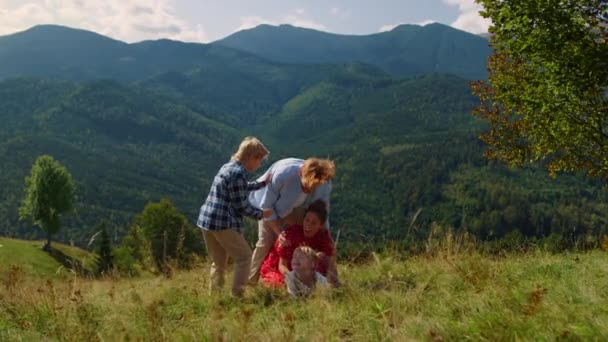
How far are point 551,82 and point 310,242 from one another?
10.8 m

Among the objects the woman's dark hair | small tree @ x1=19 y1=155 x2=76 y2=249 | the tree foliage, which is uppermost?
the tree foliage

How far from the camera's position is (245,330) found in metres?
4.24

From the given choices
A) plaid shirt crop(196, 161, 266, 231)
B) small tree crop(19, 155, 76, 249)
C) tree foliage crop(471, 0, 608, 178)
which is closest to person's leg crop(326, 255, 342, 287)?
plaid shirt crop(196, 161, 266, 231)

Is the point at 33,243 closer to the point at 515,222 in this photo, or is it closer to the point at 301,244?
the point at 301,244

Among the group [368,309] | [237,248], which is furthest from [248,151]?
[368,309]

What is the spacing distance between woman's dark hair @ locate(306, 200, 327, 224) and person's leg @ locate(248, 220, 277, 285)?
0.85 metres

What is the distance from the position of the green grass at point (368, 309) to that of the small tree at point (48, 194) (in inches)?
2463

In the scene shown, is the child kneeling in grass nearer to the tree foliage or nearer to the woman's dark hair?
the woman's dark hair

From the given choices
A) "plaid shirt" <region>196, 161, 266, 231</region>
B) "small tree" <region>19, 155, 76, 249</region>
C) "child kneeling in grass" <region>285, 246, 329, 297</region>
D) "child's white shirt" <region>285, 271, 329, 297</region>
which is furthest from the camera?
"small tree" <region>19, 155, 76, 249</region>

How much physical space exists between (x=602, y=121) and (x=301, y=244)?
12916 millimetres

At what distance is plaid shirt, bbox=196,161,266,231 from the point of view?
7305 mm

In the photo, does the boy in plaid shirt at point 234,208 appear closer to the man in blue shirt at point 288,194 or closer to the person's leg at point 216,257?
the person's leg at point 216,257

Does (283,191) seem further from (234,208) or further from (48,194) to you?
(48,194)

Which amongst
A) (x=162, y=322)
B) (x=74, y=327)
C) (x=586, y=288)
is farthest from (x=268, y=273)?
(x=586, y=288)
